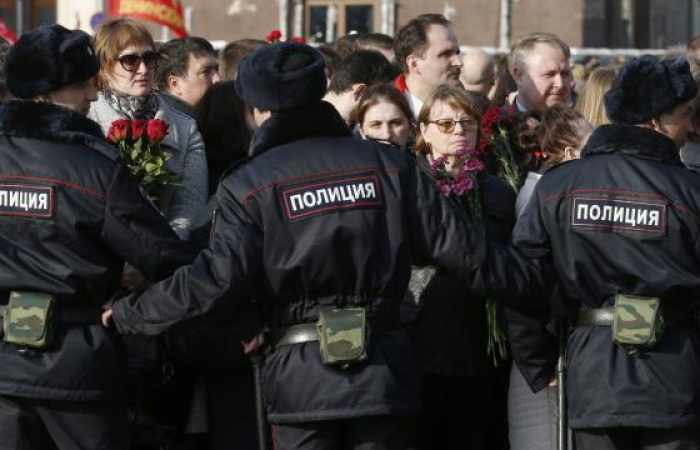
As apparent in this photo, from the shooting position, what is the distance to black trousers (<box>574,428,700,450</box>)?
5.85 metres

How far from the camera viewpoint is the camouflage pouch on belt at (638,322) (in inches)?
230

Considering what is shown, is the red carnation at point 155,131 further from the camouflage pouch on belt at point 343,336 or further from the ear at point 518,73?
the ear at point 518,73

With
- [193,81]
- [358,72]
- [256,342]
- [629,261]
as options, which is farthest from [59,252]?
[358,72]

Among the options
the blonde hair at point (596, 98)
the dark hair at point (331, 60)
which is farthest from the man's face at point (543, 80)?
the dark hair at point (331, 60)

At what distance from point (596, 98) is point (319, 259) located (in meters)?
2.37

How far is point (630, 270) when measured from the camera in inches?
231

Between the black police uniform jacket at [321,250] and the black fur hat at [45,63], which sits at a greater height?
the black fur hat at [45,63]

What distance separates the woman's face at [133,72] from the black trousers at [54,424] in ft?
5.73

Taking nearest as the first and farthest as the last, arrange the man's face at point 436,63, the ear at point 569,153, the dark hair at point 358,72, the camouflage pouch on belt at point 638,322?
the camouflage pouch on belt at point 638,322
the ear at point 569,153
the dark hair at point 358,72
the man's face at point 436,63

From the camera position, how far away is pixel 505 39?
25031 millimetres

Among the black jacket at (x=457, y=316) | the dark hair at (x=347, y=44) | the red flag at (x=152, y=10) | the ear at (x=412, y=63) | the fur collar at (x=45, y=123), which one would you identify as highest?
the red flag at (x=152, y=10)

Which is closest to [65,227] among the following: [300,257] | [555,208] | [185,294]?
[185,294]

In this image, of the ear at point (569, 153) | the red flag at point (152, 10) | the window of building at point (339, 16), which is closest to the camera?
the ear at point (569, 153)

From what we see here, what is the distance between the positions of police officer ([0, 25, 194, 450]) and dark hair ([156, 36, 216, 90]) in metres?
2.19
